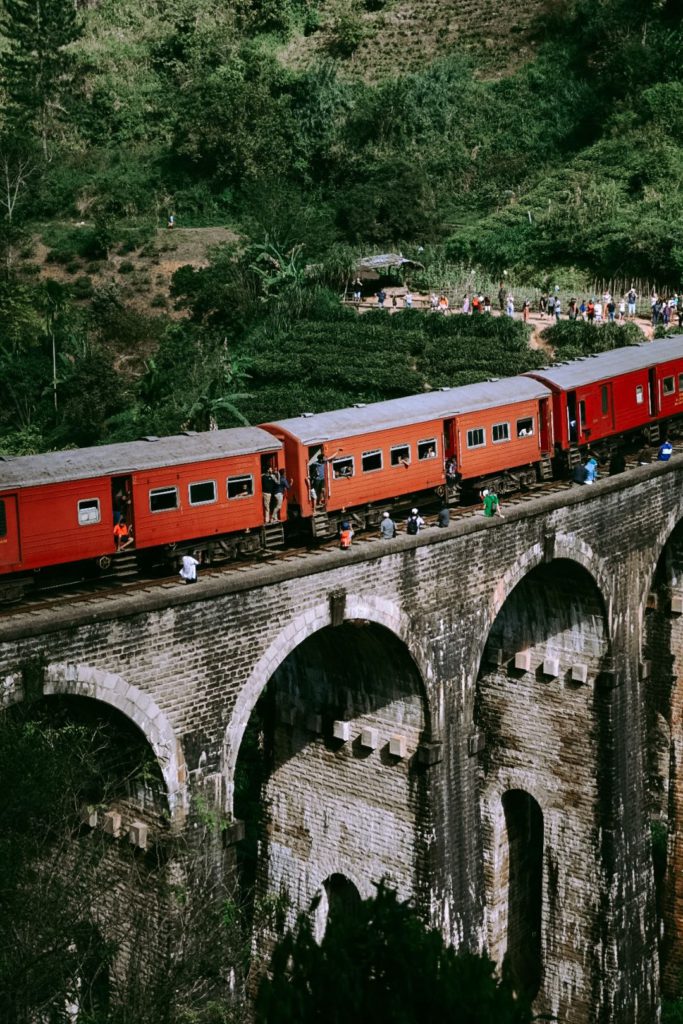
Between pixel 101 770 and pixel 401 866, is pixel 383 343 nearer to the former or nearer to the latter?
pixel 401 866

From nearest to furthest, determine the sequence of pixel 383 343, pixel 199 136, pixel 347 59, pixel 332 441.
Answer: pixel 332 441 → pixel 383 343 → pixel 199 136 → pixel 347 59

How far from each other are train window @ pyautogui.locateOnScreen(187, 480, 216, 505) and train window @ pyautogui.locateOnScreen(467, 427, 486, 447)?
832 centimetres

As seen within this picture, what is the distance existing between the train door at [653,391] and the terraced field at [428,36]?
56.6 m

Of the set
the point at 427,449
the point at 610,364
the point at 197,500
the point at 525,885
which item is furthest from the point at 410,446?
the point at 525,885

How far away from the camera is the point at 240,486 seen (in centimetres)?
2861

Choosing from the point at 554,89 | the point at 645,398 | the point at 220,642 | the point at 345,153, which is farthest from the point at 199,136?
the point at 220,642

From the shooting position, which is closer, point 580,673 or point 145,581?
point 145,581

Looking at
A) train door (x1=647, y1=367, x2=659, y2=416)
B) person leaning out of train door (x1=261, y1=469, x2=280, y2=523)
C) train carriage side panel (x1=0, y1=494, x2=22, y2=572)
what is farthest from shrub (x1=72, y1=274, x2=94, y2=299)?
train carriage side panel (x1=0, y1=494, x2=22, y2=572)

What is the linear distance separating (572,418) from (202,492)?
1342 cm

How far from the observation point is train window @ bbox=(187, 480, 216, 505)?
27.5 m

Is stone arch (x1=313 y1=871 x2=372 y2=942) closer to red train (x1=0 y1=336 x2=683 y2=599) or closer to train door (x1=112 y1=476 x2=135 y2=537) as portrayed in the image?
red train (x1=0 y1=336 x2=683 y2=599)

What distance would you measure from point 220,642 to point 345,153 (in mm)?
66447

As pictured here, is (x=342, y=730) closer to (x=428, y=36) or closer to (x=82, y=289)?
(x=82, y=289)

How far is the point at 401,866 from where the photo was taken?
3067 cm
